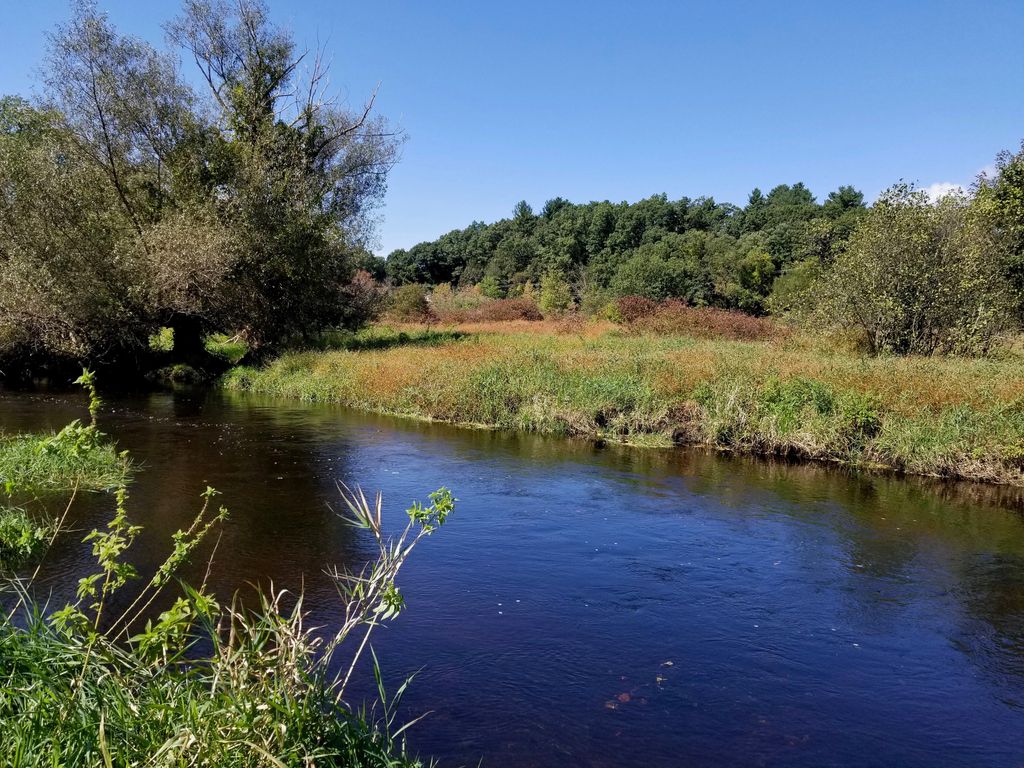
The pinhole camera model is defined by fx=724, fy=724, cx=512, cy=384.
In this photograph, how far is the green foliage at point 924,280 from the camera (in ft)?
72.5

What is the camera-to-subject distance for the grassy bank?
14.5 meters

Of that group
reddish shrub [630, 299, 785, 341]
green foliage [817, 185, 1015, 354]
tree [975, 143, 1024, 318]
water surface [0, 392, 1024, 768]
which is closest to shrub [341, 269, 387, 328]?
reddish shrub [630, 299, 785, 341]

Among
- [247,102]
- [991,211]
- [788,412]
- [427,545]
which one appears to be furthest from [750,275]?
[427,545]

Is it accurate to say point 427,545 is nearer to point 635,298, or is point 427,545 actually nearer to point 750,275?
point 635,298

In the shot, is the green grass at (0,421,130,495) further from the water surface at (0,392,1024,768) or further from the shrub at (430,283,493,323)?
the shrub at (430,283,493,323)

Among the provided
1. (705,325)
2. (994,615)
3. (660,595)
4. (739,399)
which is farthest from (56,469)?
(705,325)

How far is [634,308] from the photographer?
3619 centimetres

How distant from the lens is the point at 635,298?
37812 millimetres

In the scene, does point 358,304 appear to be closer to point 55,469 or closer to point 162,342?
point 162,342

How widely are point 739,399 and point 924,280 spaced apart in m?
9.80

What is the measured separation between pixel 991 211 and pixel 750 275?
40.3 metres

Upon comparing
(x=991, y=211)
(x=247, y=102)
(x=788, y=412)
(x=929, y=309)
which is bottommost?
(x=788, y=412)

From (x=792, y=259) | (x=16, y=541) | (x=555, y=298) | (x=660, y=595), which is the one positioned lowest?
(x=660, y=595)

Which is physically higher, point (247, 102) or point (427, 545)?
point (247, 102)
